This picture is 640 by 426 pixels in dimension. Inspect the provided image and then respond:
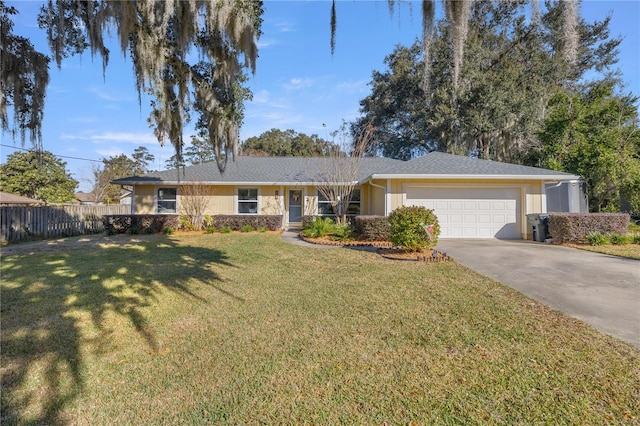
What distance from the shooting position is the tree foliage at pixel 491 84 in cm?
1773

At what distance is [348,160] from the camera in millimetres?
13672

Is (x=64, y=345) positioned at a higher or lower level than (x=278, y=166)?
lower

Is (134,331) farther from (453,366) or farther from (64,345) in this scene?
(453,366)

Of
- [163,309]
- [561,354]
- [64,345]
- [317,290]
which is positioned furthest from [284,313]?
[561,354]

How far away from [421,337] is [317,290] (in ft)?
7.20

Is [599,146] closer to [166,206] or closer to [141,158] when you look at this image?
[166,206]

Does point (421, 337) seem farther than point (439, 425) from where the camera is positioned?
Yes

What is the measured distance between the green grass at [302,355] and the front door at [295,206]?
34.4 feet

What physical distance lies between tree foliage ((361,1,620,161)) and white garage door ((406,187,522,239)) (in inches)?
306

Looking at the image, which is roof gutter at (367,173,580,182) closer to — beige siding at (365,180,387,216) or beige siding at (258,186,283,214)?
beige siding at (365,180,387,216)

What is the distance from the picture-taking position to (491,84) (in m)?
17.5

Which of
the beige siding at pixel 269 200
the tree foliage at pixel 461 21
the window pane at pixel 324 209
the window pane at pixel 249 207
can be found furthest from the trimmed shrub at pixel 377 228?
the tree foliage at pixel 461 21

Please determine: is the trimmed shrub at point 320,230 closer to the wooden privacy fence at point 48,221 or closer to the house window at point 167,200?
the house window at point 167,200

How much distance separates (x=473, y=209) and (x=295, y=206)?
844cm
